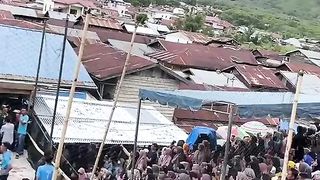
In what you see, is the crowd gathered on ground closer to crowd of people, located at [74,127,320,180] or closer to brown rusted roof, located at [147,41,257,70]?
crowd of people, located at [74,127,320,180]

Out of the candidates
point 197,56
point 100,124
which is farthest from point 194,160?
point 197,56

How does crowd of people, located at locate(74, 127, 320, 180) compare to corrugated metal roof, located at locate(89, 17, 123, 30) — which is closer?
crowd of people, located at locate(74, 127, 320, 180)

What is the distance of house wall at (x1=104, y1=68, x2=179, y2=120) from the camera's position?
19859 mm

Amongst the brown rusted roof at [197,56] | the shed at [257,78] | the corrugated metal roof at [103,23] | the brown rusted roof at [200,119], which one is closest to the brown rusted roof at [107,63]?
the brown rusted roof at [200,119]

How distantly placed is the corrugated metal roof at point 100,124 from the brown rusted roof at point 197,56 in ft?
57.4

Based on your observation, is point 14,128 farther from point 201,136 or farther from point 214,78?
point 214,78

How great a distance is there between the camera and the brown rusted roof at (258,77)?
3093 centimetres

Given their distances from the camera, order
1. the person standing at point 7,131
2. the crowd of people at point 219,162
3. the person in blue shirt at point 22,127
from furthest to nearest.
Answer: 1. the person in blue shirt at point 22,127
2. the person standing at point 7,131
3. the crowd of people at point 219,162

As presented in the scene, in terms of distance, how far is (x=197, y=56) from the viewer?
36.1m

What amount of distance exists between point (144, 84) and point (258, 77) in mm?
13448

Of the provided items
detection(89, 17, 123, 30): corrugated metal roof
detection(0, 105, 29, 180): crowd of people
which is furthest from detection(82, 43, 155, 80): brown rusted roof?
detection(89, 17, 123, 30): corrugated metal roof

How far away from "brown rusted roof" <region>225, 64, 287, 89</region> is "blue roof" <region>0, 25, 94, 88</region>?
15345 mm

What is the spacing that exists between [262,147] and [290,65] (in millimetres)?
28518

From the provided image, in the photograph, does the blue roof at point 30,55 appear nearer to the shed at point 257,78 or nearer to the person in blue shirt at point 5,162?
the person in blue shirt at point 5,162
